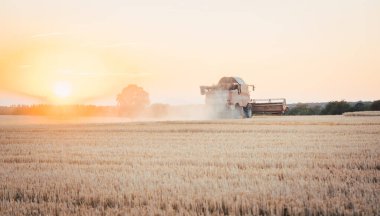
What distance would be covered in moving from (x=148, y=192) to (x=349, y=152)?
26.0ft

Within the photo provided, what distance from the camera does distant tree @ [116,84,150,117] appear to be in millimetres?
54372

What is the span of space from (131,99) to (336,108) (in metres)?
29.3

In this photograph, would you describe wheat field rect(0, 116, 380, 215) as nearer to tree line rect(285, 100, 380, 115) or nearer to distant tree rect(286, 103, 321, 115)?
tree line rect(285, 100, 380, 115)

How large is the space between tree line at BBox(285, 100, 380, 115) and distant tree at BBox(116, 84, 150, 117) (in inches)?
900

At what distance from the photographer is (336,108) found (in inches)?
2454

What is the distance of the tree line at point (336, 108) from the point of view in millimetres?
61056

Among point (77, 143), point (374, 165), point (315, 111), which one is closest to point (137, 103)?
point (315, 111)

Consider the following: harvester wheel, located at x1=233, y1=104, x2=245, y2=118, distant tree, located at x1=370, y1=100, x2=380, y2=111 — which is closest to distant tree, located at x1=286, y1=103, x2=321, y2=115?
distant tree, located at x1=370, y1=100, x2=380, y2=111

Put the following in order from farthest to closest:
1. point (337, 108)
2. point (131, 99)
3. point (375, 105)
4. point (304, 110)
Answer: point (304, 110) → point (337, 108) → point (375, 105) → point (131, 99)

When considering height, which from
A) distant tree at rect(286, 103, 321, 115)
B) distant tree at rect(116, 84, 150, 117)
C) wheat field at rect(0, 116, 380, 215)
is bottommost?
wheat field at rect(0, 116, 380, 215)

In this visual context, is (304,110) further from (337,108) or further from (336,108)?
(337,108)

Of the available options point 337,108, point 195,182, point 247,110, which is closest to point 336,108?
point 337,108

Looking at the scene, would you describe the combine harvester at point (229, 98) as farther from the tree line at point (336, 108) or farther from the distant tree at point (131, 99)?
the tree line at point (336, 108)

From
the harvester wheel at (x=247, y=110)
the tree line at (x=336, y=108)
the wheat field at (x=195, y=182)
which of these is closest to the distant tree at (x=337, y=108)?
the tree line at (x=336, y=108)
